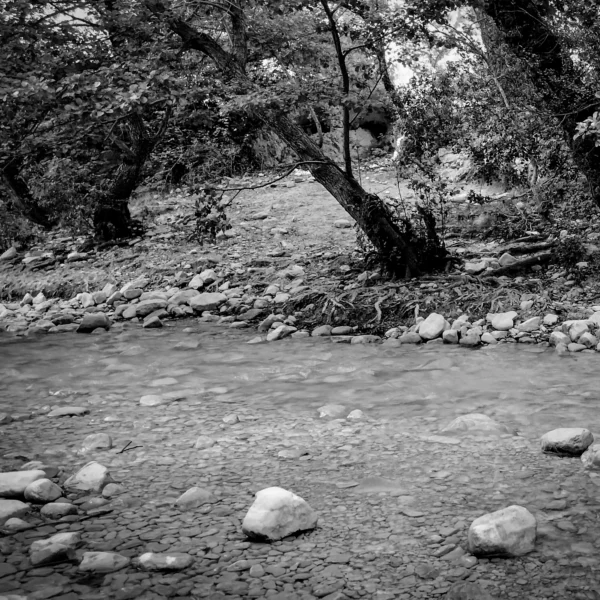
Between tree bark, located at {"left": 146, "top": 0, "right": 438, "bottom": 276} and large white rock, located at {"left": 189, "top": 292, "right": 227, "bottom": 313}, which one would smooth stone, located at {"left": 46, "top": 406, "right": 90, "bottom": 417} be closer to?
large white rock, located at {"left": 189, "top": 292, "right": 227, "bottom": 313}

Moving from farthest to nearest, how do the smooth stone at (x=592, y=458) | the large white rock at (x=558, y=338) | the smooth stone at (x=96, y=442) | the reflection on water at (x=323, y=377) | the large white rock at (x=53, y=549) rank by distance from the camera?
the large white rock at (x=558, y=338) < the reflection on water at (x=323, y=377) < the smooth stone at (x=96, y=442) < the smooth stone at (x=592, y=458) < the large white rock at (x=53, y=549)

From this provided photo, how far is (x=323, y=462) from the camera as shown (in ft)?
9.17

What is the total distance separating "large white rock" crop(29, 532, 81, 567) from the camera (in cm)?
202

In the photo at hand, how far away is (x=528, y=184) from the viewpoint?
8.83 metres

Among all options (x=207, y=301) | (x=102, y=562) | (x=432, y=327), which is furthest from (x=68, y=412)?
(x=207, y=301)

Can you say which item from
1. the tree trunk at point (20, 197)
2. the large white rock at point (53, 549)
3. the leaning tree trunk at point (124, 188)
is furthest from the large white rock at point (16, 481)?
the tree trunk at point (20, 197)

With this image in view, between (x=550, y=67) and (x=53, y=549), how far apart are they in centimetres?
543

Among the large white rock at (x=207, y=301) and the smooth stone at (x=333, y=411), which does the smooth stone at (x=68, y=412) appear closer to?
the smooth stone at (x=333, y=411)

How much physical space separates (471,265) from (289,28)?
11.2 feet

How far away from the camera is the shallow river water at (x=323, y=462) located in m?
1.90

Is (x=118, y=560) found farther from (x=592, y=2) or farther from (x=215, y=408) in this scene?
(x=592, y=2)

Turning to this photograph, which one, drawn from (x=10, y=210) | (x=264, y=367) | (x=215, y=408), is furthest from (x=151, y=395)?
(x=10, y=210)

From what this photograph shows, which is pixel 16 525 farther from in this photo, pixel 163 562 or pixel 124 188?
pixel 124 188

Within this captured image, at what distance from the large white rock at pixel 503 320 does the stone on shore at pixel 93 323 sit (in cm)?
362
